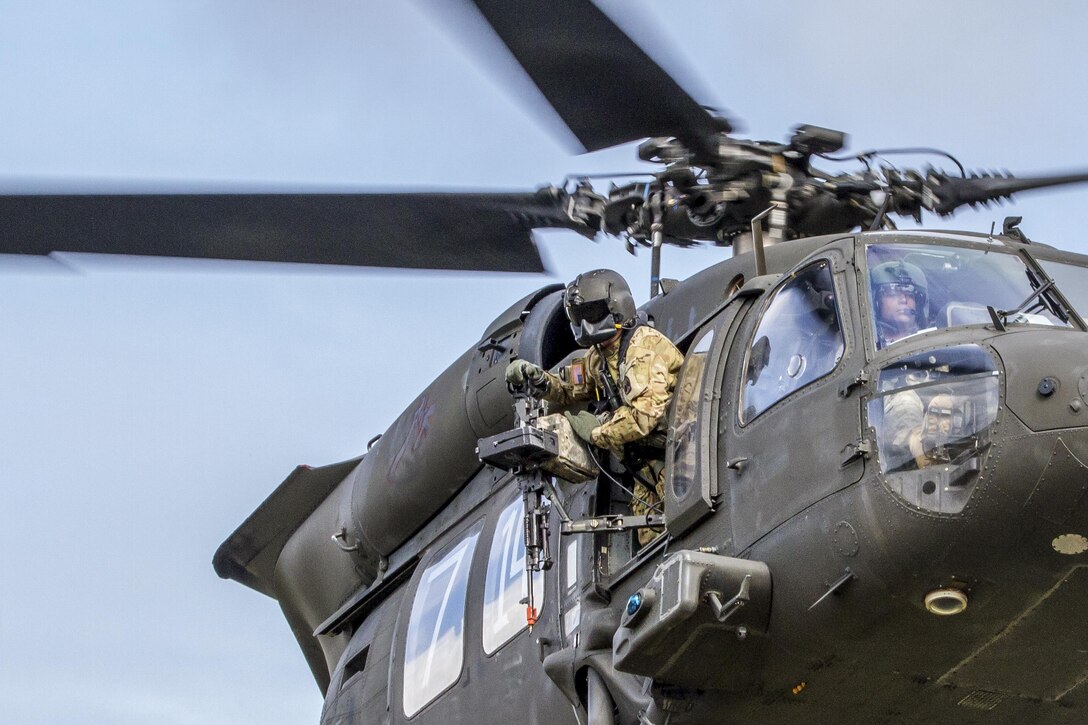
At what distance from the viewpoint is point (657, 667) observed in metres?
5.67

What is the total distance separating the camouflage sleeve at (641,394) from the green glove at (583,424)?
0.08 metres

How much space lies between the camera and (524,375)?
6.57 m

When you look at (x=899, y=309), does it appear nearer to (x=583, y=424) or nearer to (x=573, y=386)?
(x=583, y=424)

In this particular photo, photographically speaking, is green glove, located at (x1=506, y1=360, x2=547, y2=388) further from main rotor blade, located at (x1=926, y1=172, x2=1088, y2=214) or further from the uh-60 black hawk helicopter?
main rotor blade, located at (x1=926, y1=172, x2=1088, y2=214)

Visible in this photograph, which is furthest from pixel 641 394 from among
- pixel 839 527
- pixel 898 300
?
pixel 839 527

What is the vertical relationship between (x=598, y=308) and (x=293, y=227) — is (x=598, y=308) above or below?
below

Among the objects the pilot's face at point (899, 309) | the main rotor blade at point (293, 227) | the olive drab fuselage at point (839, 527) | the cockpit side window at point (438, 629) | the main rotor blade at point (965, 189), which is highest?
the main rotor blade at point (293, 227)

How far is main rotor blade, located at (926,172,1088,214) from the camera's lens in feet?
24.7

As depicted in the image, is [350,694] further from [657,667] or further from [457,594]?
[657,667]

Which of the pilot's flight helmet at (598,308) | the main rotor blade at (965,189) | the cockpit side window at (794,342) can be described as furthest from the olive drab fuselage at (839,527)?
the main rotor blade at (965,189)

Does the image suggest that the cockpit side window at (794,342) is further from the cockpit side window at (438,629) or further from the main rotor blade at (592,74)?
the cockpit side window at (438,629)

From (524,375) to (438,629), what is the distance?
179cm

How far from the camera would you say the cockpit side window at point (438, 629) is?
7520 millimetres

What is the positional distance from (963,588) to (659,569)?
42.8 inches
